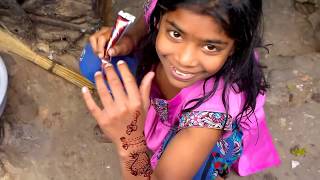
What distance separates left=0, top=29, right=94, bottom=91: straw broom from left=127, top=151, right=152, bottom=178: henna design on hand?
31.1 inches

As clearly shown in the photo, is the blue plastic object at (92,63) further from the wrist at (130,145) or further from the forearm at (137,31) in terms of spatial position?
the wrist at (130,145)

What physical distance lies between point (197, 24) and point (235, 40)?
0.13 meters

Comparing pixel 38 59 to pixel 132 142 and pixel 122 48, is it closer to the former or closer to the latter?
pixel 122 48

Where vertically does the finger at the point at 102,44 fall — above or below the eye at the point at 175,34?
below

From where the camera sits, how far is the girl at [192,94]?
1207 millimetres

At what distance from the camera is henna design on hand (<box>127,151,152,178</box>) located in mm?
1389

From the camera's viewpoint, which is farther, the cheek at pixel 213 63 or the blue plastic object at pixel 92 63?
the blue plastic object at pixel 92 63

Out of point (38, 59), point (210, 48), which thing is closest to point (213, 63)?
point (210, 48)

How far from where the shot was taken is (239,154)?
177 cm

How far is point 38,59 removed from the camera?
2180 millimetres

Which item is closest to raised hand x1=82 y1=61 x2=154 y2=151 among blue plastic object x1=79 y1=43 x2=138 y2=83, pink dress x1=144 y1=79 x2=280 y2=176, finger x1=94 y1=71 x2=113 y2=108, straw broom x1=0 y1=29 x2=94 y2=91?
finger x1=94 y1=71 x2=113 y2=108

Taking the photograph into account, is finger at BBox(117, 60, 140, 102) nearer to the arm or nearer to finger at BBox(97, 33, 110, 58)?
the arm

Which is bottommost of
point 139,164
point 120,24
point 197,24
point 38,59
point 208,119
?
point 38,59

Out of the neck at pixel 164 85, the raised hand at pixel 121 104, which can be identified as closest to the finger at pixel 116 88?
the raised hand at pixel 121 104
